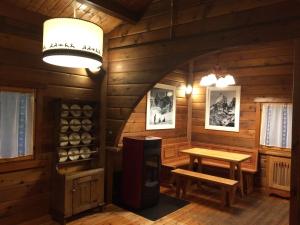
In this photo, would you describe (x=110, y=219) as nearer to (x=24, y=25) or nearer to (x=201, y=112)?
(x=24, y=25)

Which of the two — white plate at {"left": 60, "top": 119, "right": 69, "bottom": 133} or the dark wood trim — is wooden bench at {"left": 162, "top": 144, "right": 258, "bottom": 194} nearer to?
the dark wood trim

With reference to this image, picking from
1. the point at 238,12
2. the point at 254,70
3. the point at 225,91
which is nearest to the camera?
the point at 238,12

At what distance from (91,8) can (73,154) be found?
191 cm

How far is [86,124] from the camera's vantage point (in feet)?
12.5

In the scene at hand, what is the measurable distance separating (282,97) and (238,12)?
101 inches

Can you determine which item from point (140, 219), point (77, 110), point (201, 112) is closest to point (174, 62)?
point (77, 110)

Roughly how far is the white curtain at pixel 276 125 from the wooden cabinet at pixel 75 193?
3.06 metres

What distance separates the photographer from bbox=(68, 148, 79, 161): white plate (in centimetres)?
362

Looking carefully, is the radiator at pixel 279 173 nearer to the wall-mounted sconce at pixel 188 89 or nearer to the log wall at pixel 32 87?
the wall-mounted sconce at pixel 188 89

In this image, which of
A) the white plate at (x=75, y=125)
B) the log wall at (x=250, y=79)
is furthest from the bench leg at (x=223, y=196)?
the white plate at (x=75, y=125)

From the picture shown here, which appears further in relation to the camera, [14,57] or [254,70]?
[254,70]

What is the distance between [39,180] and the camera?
343 cm

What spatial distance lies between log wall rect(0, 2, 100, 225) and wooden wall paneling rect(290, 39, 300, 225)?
2.70 meters

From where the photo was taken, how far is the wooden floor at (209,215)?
3.46 m
